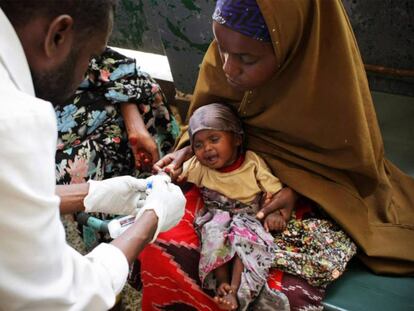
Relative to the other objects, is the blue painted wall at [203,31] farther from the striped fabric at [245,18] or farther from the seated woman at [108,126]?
the striped fabric at [245,18]

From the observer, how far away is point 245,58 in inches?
57.8

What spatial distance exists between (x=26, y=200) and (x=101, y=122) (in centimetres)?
122

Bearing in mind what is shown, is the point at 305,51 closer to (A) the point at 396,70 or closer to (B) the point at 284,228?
(B) the point at 284,228

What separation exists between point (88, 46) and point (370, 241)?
116 centimetres

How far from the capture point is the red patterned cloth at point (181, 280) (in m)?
1.44

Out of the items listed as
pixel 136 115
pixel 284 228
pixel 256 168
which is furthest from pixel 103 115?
pixel 284 228

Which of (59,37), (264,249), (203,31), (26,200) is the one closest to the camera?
(26,200)

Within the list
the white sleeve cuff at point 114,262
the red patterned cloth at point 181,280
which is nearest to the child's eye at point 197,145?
the red patterned cloth at point 181,280

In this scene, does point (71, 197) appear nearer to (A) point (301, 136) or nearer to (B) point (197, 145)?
(B) point (197, 145)

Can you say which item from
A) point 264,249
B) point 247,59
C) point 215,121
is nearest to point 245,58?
point 247,59

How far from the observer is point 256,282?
1424 mm

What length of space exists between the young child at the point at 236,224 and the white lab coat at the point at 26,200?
61 cm

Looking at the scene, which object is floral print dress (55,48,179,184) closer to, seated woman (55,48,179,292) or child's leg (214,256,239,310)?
seated woman (55,48,179,292)

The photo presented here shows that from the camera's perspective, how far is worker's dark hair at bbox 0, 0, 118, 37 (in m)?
0.86
